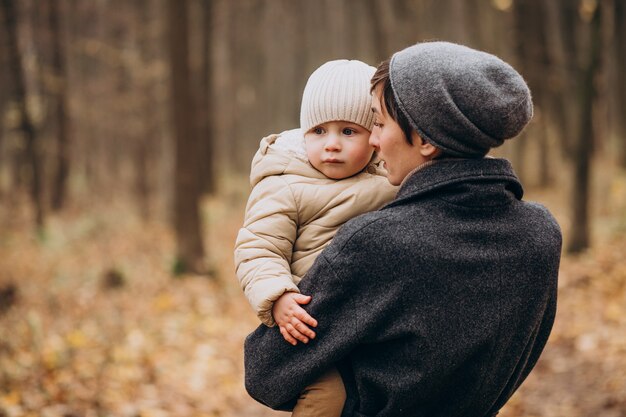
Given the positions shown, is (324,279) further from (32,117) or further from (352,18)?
(352,18)

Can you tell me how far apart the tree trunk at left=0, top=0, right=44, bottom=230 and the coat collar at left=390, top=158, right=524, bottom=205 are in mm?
13933

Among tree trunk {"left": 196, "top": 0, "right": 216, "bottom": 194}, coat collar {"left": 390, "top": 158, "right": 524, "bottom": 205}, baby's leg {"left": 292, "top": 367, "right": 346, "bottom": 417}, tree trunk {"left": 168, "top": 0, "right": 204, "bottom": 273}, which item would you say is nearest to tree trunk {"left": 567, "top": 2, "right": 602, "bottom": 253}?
tree trunk {"left": 168, "top": 0, "right": 204, "bottom": 273}

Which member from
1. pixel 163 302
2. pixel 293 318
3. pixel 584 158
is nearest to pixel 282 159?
pixel 293 318

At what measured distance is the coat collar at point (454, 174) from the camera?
6.24ft

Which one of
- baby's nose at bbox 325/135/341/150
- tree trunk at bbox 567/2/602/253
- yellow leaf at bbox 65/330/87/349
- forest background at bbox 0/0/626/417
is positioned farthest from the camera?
tree trunk at bbox 567/2/602/253

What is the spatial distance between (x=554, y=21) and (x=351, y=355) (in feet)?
55.5

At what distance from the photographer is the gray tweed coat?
1.87m

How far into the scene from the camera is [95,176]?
24.3 meters

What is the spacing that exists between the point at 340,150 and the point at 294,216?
0.91 feet

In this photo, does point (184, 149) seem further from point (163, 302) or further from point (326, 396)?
point (326, 396)

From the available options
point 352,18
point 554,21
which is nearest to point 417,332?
point 554,21

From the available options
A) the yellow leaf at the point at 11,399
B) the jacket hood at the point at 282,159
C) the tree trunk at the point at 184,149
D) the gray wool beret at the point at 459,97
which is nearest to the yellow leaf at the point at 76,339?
the yellow leaf at the point at 11,399

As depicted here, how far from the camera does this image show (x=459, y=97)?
1849 millimetres

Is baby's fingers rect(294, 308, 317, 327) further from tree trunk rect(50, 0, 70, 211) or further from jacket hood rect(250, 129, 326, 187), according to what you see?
tree trunk rect(50, 0, 70, 211)
